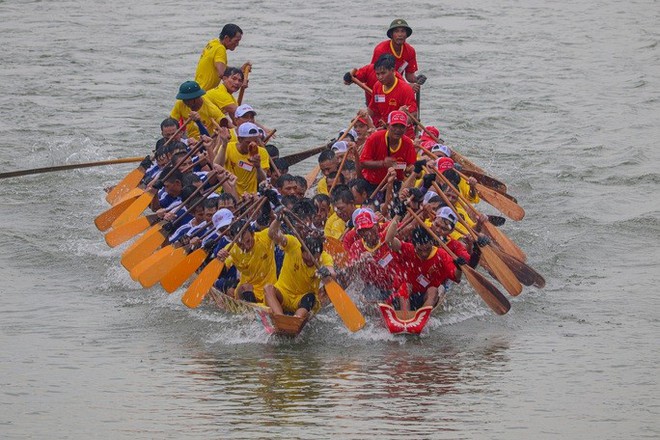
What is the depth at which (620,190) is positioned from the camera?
18203 millimetres

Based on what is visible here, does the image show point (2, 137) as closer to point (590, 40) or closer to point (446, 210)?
point (446, 210)

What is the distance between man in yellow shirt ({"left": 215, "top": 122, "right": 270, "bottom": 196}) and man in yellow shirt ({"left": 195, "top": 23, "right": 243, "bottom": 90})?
2250 mm

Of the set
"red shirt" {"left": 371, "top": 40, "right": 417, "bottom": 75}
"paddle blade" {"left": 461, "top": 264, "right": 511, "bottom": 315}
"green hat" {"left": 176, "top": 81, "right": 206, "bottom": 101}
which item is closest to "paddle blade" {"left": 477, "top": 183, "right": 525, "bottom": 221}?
"red shirt" {"left": 371, "top": 40, "right": 417, "bottom": 75}

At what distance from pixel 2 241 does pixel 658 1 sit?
2112cm

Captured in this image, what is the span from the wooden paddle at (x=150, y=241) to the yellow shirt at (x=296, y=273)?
6.02ft

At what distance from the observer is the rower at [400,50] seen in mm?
15211

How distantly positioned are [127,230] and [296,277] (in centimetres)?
313

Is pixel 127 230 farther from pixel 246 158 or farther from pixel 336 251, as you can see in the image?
pixel 336 251

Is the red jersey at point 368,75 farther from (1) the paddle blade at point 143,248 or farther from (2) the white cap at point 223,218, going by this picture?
(2) the white cap at point 223,218

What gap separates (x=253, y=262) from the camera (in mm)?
A: 11625

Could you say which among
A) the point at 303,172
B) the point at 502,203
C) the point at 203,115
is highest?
the point at 203,115

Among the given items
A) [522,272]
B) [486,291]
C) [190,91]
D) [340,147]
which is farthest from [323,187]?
[486,291]

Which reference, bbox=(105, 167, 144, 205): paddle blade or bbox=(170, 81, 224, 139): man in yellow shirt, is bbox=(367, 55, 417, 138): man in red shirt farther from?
bbox=(105, 167, 144, 205): paddle blade

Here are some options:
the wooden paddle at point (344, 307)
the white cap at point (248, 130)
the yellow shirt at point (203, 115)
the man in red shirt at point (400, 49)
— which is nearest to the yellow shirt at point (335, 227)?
the white cap at point (248, 130)
